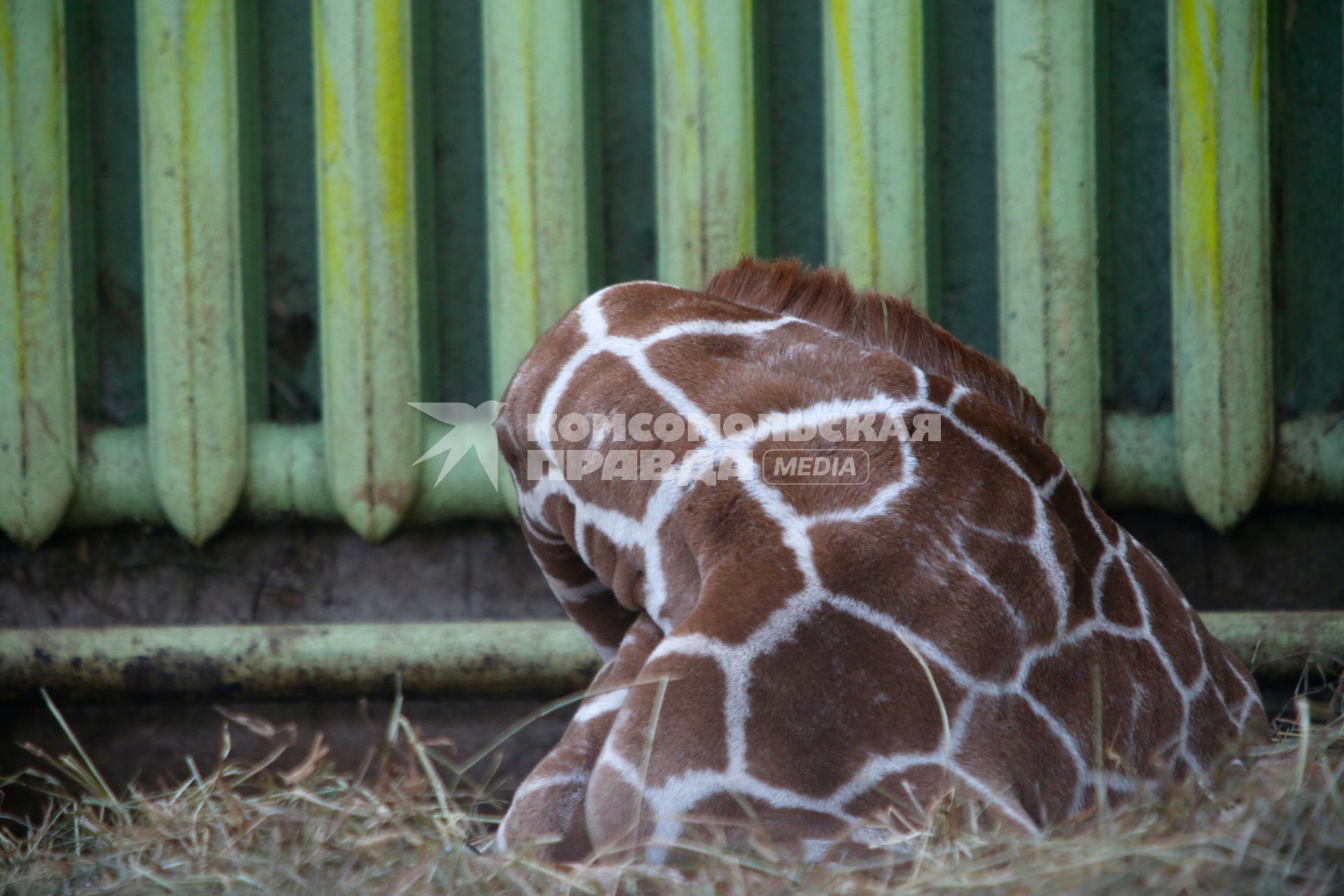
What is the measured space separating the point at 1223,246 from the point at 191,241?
1.08 metres

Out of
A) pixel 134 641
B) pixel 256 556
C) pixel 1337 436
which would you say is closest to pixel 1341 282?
pixel 1337 436

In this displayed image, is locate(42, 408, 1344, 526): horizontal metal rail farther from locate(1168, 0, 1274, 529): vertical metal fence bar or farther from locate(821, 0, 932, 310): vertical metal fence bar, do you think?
locate(821, 0, 932, 310): vertical metal fence bar

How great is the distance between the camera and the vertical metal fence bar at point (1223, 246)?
1042 millimetres

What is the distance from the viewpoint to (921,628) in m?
0.57

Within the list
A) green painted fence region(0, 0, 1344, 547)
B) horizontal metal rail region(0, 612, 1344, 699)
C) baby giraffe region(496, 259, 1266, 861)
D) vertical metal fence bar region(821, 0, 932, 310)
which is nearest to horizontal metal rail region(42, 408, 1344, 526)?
green painted fence region(0, 0, 1344, 547)

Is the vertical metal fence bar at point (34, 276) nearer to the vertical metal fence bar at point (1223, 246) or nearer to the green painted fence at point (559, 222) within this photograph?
the green painted fence at point (559, 222)

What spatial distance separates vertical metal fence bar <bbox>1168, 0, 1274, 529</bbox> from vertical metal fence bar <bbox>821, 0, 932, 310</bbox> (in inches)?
10.7

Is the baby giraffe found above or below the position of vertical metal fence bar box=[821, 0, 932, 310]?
below

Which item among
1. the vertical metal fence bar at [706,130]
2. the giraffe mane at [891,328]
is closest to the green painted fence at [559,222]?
the vertical metal fence bar at [706,130]

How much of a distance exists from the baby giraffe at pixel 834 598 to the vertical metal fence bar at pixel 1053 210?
0.37 m

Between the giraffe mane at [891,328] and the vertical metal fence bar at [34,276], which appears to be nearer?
the giraffe mane at [891,328]

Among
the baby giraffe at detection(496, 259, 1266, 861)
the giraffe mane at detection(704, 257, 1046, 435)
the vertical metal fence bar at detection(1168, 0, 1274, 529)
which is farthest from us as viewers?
the vertical metal fence bar at detection(1168, 0, 1274, 529)

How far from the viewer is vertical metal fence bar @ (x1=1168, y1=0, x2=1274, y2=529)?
3.42 feet

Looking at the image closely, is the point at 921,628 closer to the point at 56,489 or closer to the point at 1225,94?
the point at 1225,94
